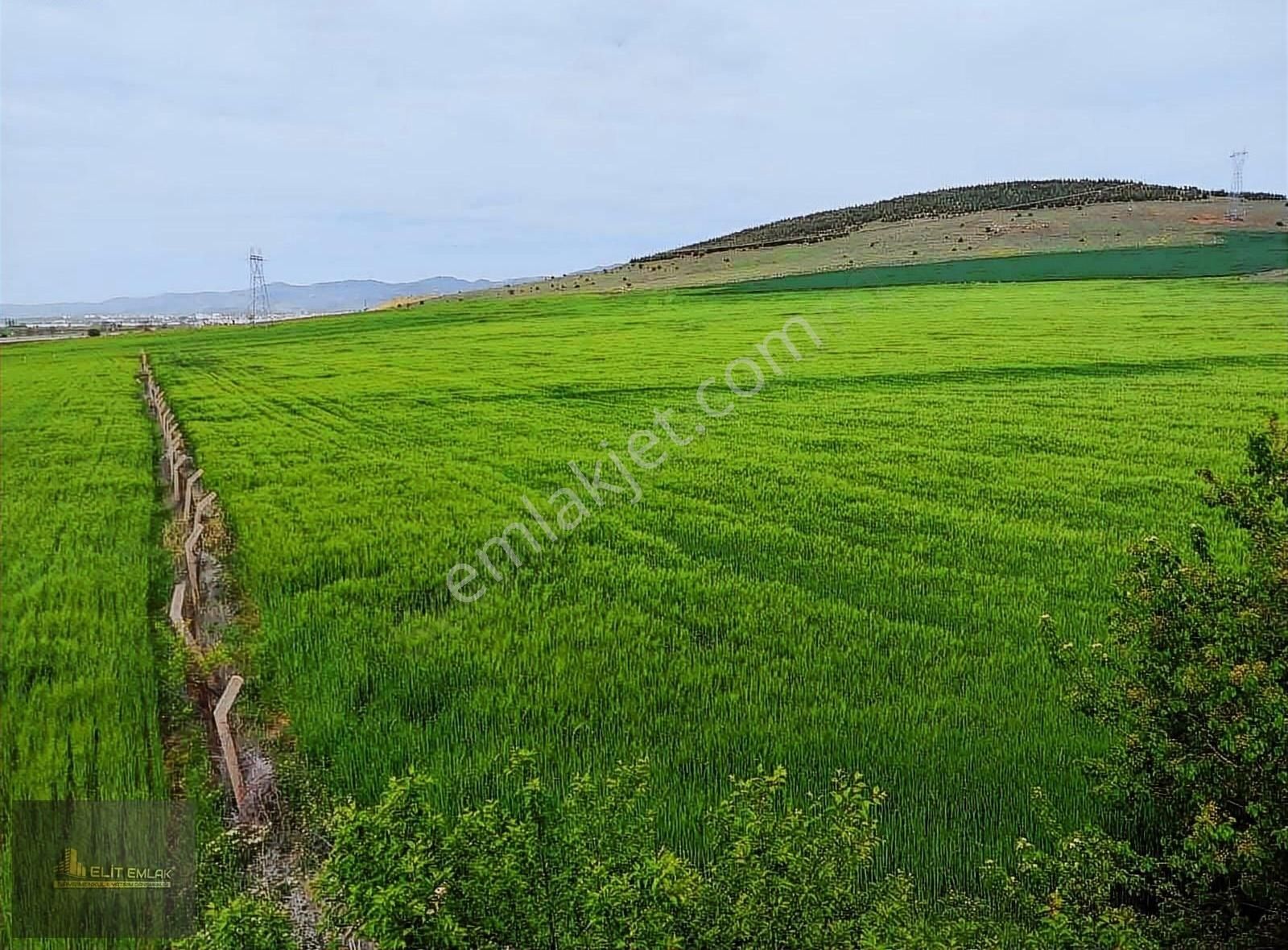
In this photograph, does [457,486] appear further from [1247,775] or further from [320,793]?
[1247,775]

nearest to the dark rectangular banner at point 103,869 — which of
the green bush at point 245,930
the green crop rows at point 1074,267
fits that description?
the green bush at point 245,930

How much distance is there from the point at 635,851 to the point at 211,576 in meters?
7.47

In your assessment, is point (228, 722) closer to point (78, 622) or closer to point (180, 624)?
point (180, 624)

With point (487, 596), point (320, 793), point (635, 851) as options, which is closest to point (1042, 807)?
point (635, 851)

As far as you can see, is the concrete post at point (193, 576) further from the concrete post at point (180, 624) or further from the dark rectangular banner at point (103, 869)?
the dark rectangular banner at point (103, 869)

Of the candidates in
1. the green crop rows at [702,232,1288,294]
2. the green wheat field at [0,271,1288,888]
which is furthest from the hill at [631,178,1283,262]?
the green wheat field at [0,271,1288,888]

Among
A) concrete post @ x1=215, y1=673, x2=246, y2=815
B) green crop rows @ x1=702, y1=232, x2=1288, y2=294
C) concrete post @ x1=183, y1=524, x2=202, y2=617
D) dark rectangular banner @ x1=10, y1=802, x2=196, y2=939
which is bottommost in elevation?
dark rectangular banner @ x1=10, y1=802, x2=196, y2=939

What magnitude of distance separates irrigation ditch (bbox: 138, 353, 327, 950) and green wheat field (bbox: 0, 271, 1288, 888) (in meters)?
0.29

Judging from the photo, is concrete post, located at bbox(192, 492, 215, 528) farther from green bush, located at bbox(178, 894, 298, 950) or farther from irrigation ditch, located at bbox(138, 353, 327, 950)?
green bush, located at bbox(178, 894, 298, 950)

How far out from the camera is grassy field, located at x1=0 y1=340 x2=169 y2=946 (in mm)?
4953

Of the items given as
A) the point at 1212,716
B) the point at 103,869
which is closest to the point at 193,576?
the point at 103,869

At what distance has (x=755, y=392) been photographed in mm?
20172

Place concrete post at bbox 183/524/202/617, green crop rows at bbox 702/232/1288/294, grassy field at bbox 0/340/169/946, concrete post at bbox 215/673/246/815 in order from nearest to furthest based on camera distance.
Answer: concrete post at bbox 215/673/246/815, grassy field at bbox 0/340/169/946, concrete post at bbox 183/524/202/617, green crop rows at bbox 702/232/1288/294

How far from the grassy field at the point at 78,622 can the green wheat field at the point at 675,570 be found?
39 millimetres
